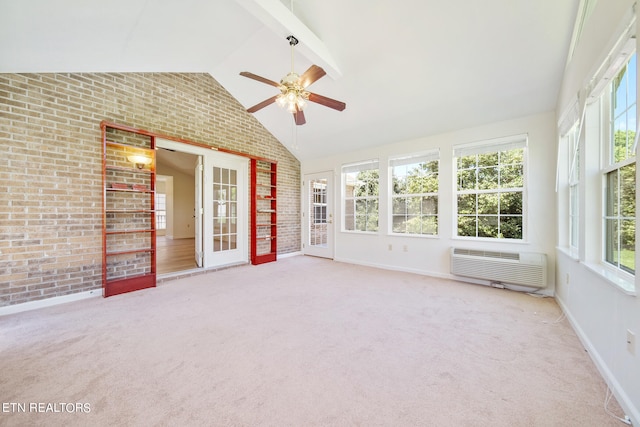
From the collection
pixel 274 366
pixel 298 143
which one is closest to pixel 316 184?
pixel 298 143

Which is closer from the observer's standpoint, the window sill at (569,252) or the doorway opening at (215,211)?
the window sill at (569,252)

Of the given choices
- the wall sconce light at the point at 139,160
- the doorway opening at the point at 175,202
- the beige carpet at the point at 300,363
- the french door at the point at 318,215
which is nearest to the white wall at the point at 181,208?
the doorway opening at the point at 175,202

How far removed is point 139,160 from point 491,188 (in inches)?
215

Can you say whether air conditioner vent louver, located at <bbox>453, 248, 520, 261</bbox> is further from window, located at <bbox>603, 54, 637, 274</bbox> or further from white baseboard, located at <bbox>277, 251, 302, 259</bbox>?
white baseboard, located at <bbox>277, 251, 302, 259</bbox>

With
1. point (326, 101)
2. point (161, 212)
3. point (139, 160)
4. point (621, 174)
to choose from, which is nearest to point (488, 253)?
point (621, 174)

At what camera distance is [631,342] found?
55.9 inches

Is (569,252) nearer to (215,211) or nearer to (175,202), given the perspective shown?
(215,211)

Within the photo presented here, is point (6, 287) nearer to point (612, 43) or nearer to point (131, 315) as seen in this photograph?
point (131, 315)

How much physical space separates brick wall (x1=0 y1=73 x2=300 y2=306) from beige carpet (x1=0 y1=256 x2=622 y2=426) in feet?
1.43

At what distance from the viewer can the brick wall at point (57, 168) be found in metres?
2.77

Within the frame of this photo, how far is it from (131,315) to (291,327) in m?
1.82

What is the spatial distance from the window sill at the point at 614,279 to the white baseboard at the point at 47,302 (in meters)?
5.20

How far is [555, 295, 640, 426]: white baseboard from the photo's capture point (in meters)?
1.34

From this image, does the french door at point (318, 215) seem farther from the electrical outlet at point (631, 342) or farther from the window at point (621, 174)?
the electrical outlet at point (631, 342)
